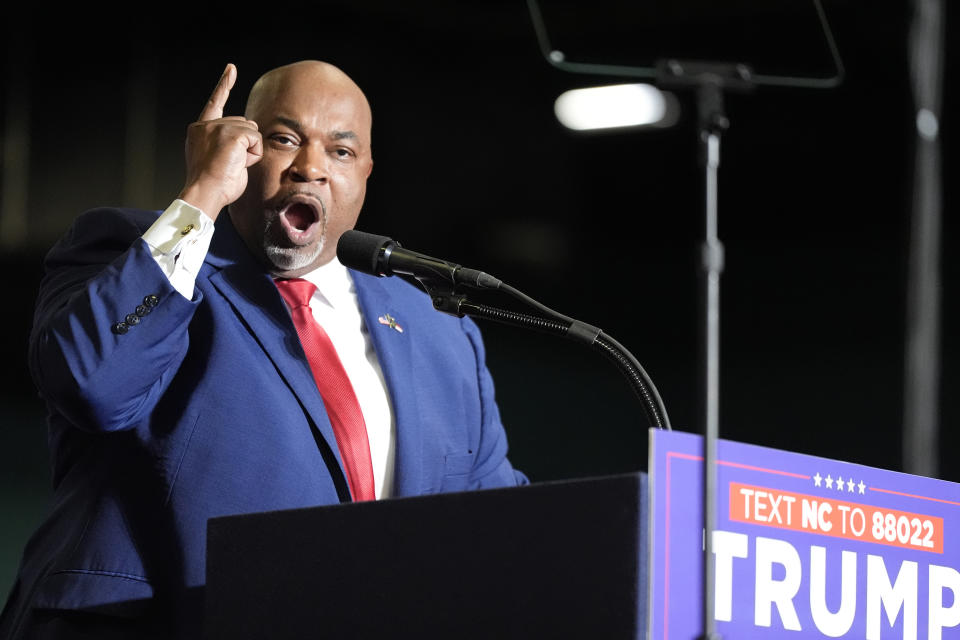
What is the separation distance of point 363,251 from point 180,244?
227 mm

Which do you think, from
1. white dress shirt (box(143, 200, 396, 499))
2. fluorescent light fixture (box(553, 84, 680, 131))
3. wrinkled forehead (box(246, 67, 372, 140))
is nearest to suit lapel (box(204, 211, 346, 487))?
white dress shirt (box(143, 200, 396, 499))

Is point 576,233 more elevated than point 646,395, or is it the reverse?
point 576,233

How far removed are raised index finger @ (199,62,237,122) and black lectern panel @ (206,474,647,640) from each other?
63 cm

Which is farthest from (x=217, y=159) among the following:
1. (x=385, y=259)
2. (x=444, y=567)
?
(x=444, y=567)

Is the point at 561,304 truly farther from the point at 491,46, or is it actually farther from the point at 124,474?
the point at 124,474

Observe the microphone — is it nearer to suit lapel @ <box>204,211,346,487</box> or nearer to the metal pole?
suit lapel @ <box>204,211,346,487</box>

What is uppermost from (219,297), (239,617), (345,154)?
(345,154)

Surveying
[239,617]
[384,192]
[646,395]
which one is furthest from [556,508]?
[384,192]

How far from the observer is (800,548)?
126 centimetres

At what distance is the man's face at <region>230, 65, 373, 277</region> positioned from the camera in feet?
6.48

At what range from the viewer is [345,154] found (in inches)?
81.3

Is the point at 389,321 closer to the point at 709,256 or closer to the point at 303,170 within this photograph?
the point at 303,170

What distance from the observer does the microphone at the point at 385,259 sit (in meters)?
1.56

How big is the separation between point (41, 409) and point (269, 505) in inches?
86.6
